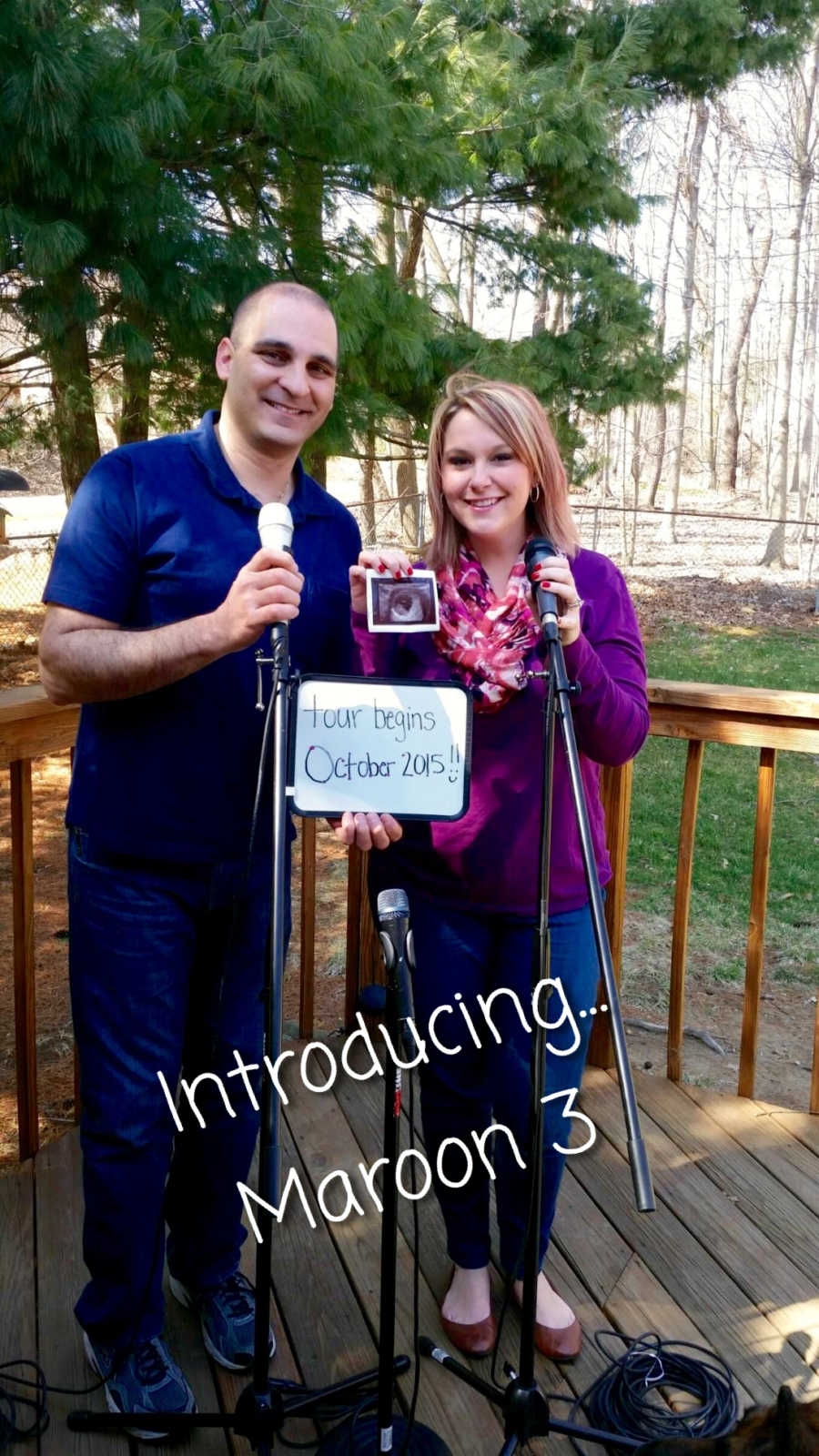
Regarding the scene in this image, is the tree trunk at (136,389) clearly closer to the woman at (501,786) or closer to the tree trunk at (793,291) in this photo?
the woman at (501,786)

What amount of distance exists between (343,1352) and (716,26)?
350 inches

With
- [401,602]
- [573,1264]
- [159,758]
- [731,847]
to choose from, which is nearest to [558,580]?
[401,602]

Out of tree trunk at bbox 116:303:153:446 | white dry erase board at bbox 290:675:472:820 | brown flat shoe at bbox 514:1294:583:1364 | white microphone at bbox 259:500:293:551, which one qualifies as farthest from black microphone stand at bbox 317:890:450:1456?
tree trunk at bbox 116:303:153:446

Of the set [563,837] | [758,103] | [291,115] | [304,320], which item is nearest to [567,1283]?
[563,837]

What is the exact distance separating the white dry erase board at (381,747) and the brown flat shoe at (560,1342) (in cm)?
103

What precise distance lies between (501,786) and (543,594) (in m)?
0.47

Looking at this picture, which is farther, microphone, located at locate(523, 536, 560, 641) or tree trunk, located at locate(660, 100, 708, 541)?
tree trunk, located at locate(660, 100, 708, 541)

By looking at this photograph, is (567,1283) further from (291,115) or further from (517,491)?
(291,115)

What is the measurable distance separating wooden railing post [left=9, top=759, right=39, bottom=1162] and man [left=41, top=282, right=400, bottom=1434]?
26.2 inches

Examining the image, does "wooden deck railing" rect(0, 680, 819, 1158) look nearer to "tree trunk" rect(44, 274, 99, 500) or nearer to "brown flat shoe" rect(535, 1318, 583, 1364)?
"brown flat shoe" rect(535, 1318, 583, 1364)

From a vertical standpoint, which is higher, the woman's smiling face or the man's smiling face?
the man's smiling face

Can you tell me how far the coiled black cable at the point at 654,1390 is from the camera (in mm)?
1889

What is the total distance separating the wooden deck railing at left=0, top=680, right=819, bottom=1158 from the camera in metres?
2.50

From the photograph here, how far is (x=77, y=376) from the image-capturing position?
5.34 meters
